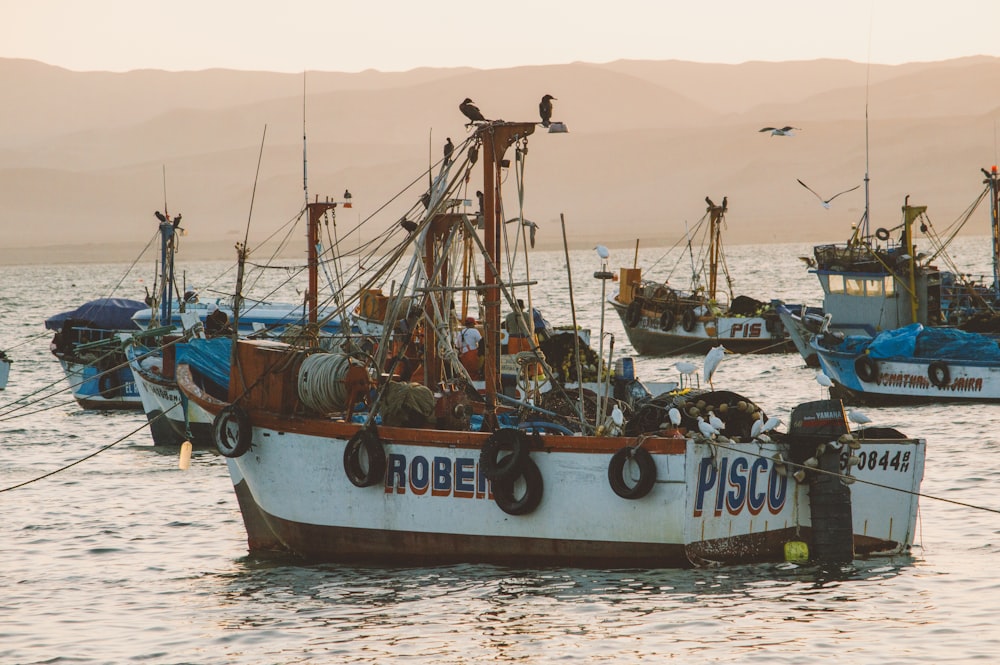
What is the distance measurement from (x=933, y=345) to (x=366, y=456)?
63.7 feet

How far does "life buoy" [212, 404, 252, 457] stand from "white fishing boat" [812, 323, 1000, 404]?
18750 mm

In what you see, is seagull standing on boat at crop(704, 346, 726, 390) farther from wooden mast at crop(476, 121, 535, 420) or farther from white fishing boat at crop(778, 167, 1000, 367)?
white fishing boat at crop(778, 167, 1000, 367)

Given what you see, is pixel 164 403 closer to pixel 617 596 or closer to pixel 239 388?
pixel 239 388

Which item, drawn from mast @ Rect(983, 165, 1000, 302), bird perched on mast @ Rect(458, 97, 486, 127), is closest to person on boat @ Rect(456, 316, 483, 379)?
bird perched on mast @ Rect(458, 97, 486, 127)

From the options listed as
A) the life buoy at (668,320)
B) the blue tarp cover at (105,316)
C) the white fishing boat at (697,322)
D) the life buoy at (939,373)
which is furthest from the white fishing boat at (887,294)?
the blue tarp cover at (105,316)

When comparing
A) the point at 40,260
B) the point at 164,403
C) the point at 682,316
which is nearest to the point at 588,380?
Answer: the point at 164,403

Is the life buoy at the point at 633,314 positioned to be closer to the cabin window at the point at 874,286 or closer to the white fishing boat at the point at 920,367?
the cabin window at the point at 874,286

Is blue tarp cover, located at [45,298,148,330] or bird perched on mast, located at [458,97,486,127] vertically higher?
bird perched on mast, located at [458,97,486,127]

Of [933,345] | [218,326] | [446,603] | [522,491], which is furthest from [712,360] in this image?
[933,345]

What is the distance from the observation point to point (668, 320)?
4638 centimetres

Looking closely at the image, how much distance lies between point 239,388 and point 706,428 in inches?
239

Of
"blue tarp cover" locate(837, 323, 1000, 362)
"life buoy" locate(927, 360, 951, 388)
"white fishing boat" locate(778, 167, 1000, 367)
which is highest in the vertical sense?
"white fishing boat" locate(778, 167, 1000, 367)

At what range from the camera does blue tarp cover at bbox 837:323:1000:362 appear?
102 ft

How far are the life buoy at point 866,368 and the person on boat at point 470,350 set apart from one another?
477 inches
